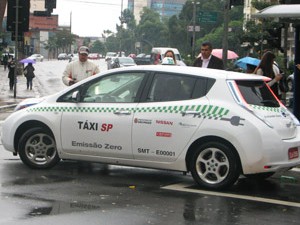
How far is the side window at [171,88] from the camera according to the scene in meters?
8.07

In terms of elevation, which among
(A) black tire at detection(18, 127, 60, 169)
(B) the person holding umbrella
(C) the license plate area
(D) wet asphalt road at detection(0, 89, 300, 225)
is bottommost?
(D) wet asphalt road at detection(0, 89, 300, 225)

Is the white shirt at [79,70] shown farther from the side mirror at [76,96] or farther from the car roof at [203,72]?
the car roof at [203,72]

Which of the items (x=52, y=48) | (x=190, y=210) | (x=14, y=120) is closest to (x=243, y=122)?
(x=190, y=210)

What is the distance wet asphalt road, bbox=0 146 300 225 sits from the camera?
20.7 ft

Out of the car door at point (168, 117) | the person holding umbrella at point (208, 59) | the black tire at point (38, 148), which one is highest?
the person holding umbrella at point (208, 59)

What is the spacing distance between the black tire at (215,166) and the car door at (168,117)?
25cm

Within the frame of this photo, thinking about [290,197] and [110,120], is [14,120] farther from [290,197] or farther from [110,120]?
[290,197]

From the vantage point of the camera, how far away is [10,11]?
24.8m

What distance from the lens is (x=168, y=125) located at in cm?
792

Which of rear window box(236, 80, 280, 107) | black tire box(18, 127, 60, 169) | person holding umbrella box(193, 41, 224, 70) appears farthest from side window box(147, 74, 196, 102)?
person holding umbrella box(193, 41, 224, 70)

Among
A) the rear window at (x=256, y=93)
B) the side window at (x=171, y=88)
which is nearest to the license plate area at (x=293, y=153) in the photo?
the rear window at (x=256, y=93)

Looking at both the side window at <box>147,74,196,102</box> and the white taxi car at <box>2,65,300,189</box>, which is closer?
the white taxi car at <box>2,65,300,189</box>

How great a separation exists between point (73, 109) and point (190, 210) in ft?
8.77

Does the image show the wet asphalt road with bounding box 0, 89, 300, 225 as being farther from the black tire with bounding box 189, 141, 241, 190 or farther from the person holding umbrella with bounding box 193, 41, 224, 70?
the person holding umbrella with bounding box 193, 41, 224, 70
